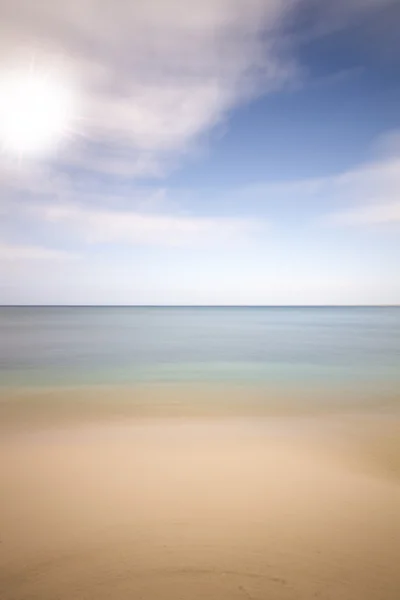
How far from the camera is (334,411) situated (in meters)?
14.1

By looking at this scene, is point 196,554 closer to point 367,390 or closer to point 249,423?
point 249,423

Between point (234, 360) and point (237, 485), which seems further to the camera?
point (234, 360)

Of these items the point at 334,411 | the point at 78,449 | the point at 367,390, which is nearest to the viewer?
the point at 78,449

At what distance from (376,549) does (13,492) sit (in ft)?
21.0

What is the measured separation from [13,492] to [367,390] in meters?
16.1

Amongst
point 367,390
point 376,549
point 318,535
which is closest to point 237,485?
point 318,535

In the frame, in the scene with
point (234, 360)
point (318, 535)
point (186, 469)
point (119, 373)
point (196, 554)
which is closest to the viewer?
point (196, 554)

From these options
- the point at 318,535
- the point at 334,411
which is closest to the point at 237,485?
the point at 318,535

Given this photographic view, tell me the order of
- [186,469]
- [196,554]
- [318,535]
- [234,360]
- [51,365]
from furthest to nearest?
[234,360], [51,365], [186,469], [318,535], [196,554]

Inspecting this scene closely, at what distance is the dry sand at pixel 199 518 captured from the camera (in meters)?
4.79

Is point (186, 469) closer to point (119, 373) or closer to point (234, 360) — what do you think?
point (119, 373)

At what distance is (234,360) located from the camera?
94.9 feet

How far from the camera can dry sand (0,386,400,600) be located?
4.79 metres

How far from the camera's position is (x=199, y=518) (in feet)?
20.2
